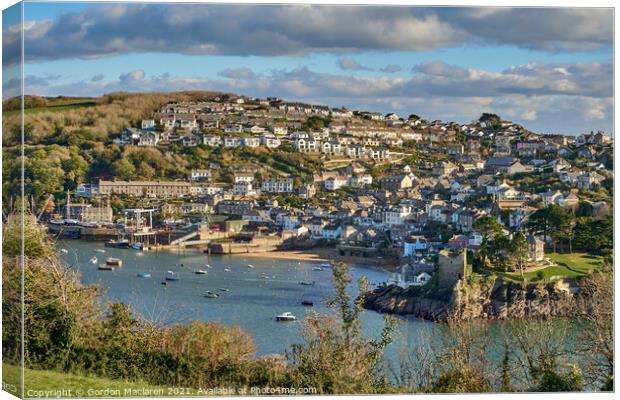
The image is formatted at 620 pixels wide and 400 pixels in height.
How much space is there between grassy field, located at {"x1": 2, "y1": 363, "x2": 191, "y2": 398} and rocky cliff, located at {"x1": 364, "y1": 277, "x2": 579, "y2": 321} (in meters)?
4.68

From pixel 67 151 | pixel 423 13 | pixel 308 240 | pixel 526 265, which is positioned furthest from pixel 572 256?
pixel 67 151

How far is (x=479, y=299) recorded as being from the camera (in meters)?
9.62

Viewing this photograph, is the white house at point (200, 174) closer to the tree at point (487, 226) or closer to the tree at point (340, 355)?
the tree at point (487, 226)

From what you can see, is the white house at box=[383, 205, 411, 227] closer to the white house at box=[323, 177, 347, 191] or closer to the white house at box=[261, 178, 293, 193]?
the white house at box=[323, 177, 347, 191]

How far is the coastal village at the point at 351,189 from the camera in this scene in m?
9.38

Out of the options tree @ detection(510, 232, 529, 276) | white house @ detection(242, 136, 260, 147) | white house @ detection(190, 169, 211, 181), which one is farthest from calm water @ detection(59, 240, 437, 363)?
white house @ detection(242, 136, 260, 147)

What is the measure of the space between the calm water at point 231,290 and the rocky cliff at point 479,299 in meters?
0.20

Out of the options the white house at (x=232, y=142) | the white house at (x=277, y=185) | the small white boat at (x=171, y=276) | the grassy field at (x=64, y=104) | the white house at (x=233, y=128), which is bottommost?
the small white boat at (x=171, y=276)

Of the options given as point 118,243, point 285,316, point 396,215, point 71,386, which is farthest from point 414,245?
point 71,386

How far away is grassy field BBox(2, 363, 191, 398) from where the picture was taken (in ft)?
15.0

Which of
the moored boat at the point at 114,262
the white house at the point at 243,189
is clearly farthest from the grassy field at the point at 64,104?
the white house at the point at 243,189

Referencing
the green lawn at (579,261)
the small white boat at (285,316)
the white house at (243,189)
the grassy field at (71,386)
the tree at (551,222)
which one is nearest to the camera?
the grassy field at (71,386)

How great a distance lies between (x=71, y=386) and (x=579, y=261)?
4874mm

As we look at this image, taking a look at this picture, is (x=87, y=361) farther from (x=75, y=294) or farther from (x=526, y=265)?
(x=526, y=265)
